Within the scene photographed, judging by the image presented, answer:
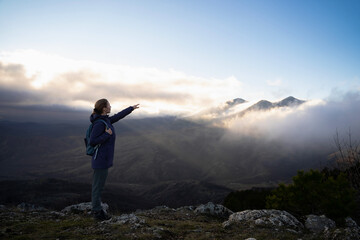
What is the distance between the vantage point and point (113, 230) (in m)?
8.63

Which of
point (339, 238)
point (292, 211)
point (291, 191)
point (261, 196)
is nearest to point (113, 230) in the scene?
point (339, 238)

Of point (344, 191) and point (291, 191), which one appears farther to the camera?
point (291, 191)

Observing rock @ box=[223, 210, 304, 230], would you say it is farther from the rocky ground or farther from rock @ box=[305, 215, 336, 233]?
rock @ box=[305, 215, 336, 233]

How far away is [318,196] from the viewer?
21.0m

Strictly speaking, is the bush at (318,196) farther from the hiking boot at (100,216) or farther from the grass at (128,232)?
the hiking boot at (100,216)

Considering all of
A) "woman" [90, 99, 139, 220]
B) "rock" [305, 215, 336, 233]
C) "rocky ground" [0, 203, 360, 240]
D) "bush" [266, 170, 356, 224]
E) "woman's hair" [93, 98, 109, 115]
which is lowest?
"bush" [266, 170, 356, 224]

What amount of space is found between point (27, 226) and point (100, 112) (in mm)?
5569

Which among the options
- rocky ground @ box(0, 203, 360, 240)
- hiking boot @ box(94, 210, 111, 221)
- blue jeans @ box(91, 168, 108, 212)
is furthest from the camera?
hiking boot @ box(94, 210, 111, 221)

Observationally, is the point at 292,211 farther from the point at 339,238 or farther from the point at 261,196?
the point at 339,238

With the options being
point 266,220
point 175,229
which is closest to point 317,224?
point 266,220

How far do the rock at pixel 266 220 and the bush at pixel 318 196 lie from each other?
951 cm

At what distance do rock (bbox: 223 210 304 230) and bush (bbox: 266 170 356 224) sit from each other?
9506 mm

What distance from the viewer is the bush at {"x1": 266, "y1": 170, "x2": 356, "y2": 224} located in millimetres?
19078

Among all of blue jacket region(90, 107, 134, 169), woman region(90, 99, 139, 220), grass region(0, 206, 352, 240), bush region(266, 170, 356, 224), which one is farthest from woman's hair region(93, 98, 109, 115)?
bush region(266, 170, 356, 224)
